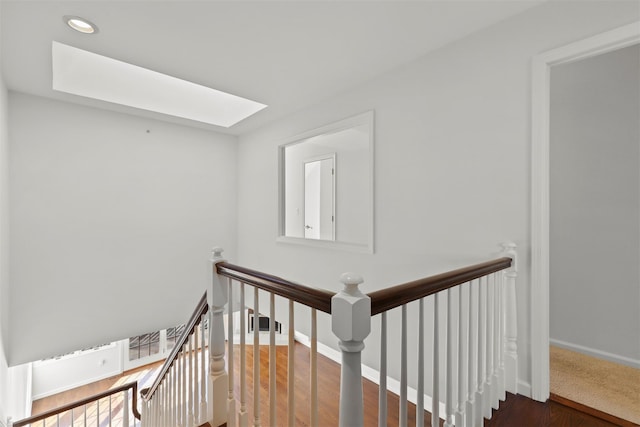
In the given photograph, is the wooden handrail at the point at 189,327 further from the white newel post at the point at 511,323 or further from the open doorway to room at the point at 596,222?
the open doorway to room at the point at 596,222

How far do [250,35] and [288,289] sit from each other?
1944 millimetres

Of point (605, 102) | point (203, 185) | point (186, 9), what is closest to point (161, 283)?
point (203, 185)

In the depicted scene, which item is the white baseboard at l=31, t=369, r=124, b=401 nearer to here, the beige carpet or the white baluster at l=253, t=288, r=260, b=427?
the white baluster at l=253, t=288, r=260, b=427

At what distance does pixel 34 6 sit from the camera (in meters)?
1.85

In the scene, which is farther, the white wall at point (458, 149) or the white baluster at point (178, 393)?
the white baluster at point (178, 393)

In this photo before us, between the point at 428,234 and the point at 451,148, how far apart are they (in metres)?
0.67

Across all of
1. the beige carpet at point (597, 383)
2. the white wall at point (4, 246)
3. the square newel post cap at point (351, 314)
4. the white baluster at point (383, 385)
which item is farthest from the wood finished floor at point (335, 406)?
the white wall at point (4, 246)

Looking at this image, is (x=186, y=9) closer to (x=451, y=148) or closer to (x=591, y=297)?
(x=451, y=148)

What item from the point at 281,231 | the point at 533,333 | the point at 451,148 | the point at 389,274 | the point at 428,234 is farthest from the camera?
the point at 281,231

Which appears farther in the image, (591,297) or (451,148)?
(591,297)

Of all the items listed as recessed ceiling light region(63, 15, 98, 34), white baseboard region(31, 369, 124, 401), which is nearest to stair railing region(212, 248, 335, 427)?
recessed ceiling light region(63, 15, 98, 34)

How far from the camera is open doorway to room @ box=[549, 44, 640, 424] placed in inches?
89.1

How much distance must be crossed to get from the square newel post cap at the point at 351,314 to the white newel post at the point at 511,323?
53.5 inches

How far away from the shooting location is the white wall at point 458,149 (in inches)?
71.4
